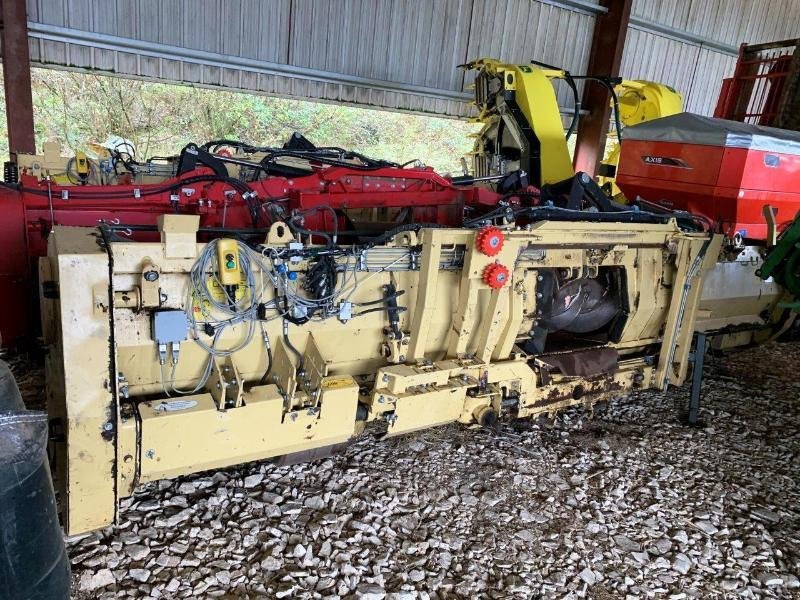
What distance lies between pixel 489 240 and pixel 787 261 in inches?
103

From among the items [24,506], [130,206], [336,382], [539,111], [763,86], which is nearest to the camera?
[24,506]

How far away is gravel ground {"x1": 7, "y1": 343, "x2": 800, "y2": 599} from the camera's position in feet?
6.97

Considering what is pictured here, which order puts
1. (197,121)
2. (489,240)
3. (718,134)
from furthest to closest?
(197,121) < (718,134) < (489,240)

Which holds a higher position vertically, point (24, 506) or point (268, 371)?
point (24, 506)

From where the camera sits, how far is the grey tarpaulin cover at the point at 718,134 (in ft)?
11.6

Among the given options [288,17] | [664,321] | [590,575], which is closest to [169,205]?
[590,575]

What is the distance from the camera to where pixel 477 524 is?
2506 millimetres

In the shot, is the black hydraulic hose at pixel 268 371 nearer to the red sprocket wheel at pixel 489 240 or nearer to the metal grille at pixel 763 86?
the red sprocket wheel at pixel 489 240

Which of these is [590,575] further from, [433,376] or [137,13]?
[137,13]

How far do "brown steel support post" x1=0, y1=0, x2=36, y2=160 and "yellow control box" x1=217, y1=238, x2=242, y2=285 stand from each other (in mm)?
4289

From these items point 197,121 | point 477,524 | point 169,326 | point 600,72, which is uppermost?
point 600,72

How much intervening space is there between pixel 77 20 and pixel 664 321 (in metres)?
6.19

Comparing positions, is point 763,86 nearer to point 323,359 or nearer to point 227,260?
point 323,359

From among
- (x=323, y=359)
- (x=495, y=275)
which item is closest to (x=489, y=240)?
(x=495, y=275)
